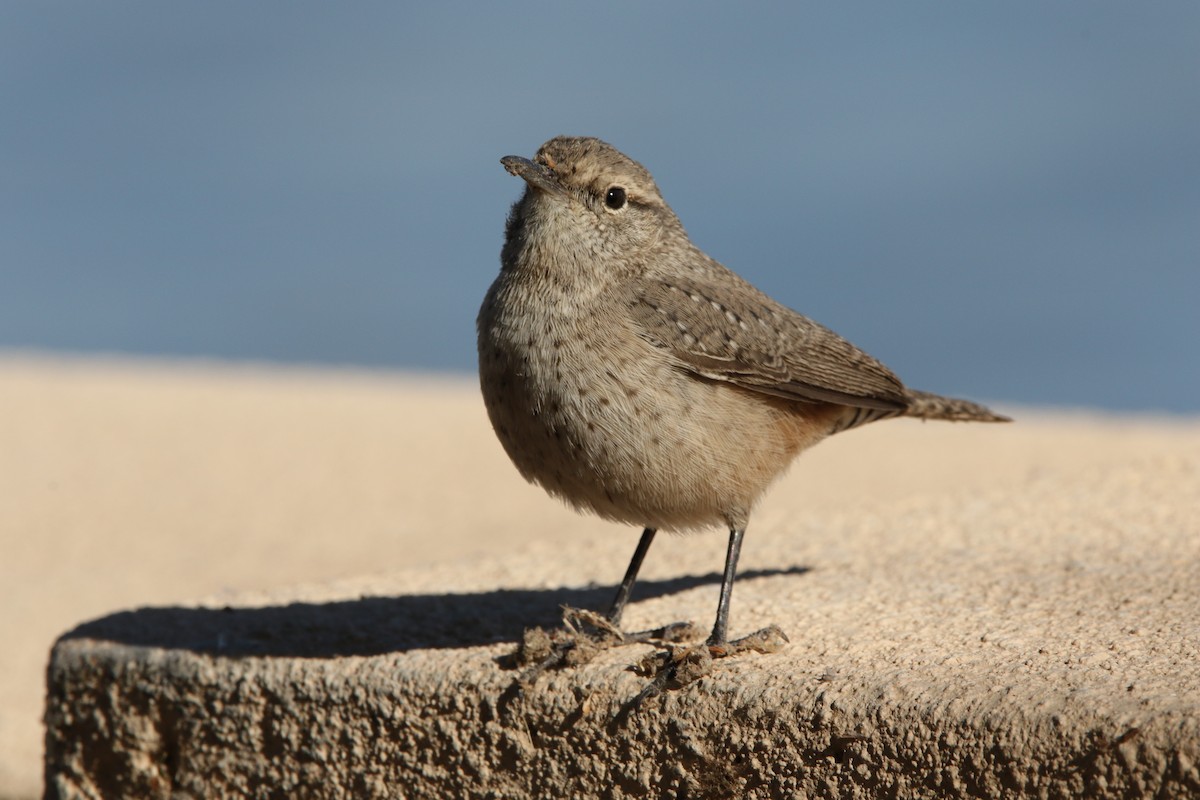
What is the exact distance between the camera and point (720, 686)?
437 centimetres

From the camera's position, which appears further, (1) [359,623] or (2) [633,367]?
(1) [359,623]

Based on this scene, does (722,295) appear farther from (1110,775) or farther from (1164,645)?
(1110,775)

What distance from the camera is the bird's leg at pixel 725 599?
16.0 ft

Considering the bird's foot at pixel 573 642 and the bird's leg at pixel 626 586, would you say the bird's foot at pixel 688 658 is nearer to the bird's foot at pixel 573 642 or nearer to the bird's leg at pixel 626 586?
the bird's foot at pixel 573 642

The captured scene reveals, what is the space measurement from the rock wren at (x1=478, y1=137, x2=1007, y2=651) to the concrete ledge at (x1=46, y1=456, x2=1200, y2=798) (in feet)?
1.59

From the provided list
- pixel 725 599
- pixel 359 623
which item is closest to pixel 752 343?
pixel 725 599

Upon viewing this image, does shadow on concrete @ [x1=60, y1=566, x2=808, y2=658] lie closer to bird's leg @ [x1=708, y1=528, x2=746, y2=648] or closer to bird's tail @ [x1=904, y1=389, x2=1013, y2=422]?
bird's leg @ [x1=708, y1=528, x2=746, y2=648]

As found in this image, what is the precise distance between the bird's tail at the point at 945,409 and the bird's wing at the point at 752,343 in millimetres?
146

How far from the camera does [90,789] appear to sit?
5648 mm

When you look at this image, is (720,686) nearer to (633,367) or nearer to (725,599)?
(725,599)

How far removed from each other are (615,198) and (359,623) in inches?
86.1

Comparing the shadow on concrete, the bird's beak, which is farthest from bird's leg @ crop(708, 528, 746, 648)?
the bird's beak

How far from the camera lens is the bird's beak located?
489 centimetres

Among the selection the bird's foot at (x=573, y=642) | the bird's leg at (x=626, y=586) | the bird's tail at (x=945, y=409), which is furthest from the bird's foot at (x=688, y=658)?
the bird's tail at (x=945, y=409)
